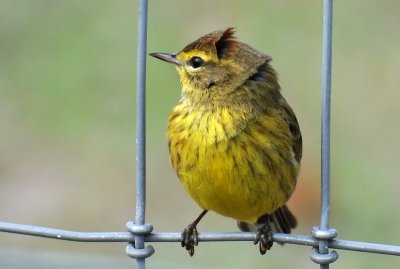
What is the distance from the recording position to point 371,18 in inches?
348

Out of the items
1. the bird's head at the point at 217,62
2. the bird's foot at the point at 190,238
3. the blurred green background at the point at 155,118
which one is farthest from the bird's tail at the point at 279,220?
the blurred green background at the point at 155,118

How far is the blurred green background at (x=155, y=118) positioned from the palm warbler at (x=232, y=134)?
1.85m

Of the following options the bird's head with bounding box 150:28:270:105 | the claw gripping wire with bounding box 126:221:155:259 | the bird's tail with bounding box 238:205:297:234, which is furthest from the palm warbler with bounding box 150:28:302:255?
the claw gripping wire with bounding box 126:221:155:259

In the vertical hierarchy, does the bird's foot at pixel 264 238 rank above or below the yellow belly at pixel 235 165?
below

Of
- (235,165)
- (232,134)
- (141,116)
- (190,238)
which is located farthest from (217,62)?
(141,116)

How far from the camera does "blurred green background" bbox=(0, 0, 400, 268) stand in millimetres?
7027

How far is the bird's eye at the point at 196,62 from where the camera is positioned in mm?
4559

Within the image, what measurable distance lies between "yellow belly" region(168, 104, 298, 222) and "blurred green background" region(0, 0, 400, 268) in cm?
189

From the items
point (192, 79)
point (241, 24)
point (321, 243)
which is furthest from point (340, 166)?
point (321, 243)

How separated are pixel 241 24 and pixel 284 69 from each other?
2.20ft

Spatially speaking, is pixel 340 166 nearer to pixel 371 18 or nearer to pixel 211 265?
pixel 211 265

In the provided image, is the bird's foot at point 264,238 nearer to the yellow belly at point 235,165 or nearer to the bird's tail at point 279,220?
the yellow belly at point 235,165

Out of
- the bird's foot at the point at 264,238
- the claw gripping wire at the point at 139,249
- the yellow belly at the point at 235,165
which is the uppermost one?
the yellow belly at the point at 235,165

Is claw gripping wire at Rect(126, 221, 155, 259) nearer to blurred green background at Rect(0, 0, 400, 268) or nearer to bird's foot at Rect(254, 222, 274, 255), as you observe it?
bird's foot at Rect(254, 222, 274, 255)
